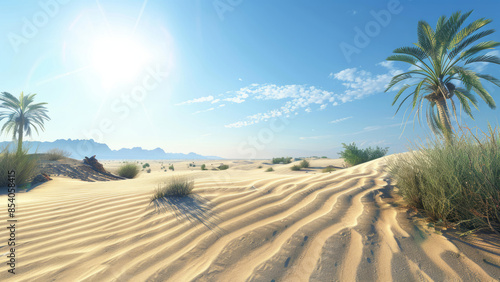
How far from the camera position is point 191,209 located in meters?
2.85

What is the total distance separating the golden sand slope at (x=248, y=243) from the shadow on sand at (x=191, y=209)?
0.6 inches

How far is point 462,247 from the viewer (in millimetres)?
1655

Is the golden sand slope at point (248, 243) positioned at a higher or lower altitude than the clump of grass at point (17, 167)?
lower

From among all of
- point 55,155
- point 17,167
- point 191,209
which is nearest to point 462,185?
point 191,209

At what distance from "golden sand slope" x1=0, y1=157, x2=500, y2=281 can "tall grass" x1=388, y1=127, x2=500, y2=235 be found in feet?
0.87

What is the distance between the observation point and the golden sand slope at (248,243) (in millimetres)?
1536

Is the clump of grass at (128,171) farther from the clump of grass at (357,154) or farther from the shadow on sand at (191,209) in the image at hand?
the clump of grass at (357,154)

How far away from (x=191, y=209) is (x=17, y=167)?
6619 mm

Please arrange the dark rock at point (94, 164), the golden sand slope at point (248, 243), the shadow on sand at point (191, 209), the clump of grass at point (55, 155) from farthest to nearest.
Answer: the clump of grass at point (55, 155) → the dark rock at point (94, 164) → the shadow on sand at point (191, 209) → the golden sand slope at point (248, 243)


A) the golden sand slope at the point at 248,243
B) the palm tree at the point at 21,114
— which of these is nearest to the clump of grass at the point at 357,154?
the golden sand slope at the point at 248,243

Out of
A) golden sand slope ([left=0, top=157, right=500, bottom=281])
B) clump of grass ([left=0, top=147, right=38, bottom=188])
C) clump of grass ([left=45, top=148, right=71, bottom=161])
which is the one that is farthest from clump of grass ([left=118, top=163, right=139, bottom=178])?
golden sand slope ([left=0, top=157, right=500, bottom=281])

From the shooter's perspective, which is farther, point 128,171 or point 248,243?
point 128,171

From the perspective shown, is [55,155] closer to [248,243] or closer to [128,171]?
[128,171]

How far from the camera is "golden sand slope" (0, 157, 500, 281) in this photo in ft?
5.04
